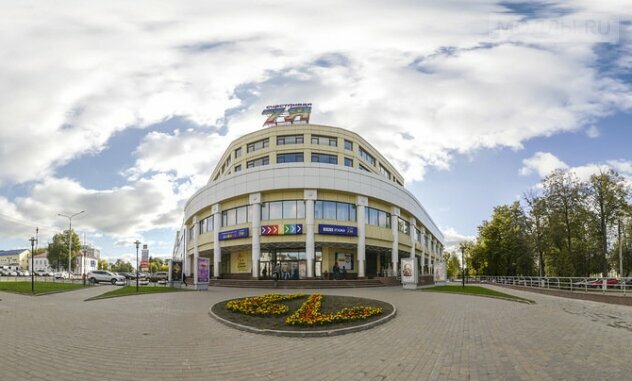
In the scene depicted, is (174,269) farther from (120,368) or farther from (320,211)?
(120,368)

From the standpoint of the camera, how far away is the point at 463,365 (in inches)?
305

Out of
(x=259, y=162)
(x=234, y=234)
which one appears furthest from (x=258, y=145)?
(x=234, y=234)

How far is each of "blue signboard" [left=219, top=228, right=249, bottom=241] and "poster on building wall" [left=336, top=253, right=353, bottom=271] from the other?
381 inches

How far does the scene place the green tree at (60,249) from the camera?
10036 centimetres

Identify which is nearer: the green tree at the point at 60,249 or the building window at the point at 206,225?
the building window at the point at 206,225

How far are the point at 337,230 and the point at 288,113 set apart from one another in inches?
680

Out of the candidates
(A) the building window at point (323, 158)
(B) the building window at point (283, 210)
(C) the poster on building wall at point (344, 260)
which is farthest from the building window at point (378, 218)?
(B) the building window at point (283, 210)

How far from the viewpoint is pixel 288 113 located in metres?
48.8

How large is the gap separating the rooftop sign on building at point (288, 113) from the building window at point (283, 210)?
12697mm

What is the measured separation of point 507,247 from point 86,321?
209ft

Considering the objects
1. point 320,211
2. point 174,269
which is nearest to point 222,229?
point 174,269

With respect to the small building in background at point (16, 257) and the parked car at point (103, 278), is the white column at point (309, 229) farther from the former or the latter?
the small building in background at point (16, 257)


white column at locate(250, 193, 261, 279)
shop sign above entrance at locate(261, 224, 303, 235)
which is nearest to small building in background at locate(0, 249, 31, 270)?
white column at locate(250, 193, 261, 279)

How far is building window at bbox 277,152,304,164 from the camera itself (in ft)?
149
